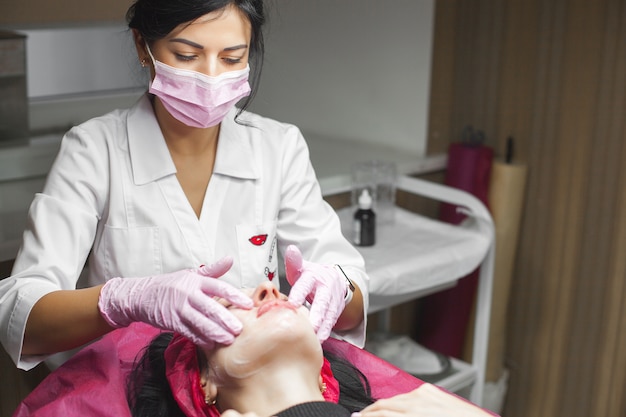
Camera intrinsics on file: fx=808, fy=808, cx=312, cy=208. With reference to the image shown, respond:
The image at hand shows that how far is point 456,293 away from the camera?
2.77m

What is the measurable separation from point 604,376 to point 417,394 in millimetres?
1585

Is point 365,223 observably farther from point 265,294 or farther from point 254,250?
point 265,294

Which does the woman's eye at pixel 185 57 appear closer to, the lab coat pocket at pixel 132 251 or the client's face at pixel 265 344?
the lab coat pocket at pixel 132 251

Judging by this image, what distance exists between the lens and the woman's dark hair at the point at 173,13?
4.81ft

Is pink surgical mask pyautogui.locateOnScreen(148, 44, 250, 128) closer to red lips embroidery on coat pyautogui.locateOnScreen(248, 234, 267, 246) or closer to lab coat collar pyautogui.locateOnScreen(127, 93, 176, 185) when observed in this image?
lab coat collar pyautogui.locateOnScreen(127, 93, 176, 185)

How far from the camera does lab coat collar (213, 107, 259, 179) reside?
1693 millimetres

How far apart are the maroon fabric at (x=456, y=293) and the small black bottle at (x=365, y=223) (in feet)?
1.61

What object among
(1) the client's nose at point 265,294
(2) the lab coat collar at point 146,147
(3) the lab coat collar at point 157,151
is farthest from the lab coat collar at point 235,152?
(1) the client's nose at point 265,294

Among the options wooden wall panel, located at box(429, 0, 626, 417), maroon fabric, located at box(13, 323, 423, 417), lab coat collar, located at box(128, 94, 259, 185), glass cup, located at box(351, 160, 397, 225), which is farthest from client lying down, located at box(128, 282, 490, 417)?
wooden wall panel, located at box(429, 0, 626, 417)

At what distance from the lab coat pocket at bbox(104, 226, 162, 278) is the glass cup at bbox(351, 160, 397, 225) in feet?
3.44

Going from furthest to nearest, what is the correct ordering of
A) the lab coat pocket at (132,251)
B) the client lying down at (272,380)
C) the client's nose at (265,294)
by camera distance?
the lab coat pocket at (132,251)
the client's nose at (265,294)
the client lying down at (272,380)

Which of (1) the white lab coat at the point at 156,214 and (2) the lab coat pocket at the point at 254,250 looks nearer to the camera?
(1) the white lab coat at the point at 156,214

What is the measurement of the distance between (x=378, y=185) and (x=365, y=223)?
28 centimetres

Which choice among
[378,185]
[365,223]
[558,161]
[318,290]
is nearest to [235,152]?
[318,290]
